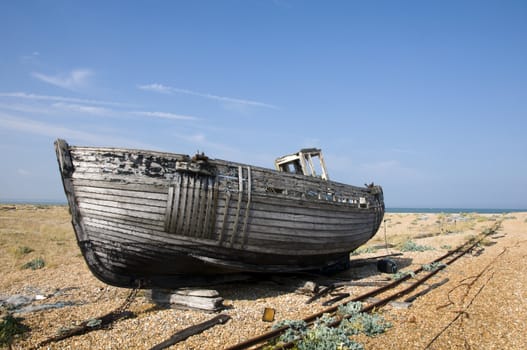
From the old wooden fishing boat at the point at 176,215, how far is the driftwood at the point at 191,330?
1554 millimetres

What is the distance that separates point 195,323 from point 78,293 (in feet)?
18.1

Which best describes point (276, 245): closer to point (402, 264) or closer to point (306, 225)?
point (306, 225)

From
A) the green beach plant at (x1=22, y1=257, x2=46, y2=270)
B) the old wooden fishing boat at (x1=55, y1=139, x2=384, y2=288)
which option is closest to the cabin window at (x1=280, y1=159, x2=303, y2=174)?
the old wooden fishing boat at (x1=55, y1=139, x2=384, y2=288)

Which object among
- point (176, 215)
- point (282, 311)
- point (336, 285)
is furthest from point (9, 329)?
point (336, 285)

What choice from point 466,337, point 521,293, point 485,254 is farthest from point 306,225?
point 485,254

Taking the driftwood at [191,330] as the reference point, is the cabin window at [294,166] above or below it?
above

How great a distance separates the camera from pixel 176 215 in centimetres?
793

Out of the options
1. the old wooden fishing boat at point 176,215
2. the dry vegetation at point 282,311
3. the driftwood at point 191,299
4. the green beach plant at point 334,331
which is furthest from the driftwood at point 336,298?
the driftwood at point 191,299

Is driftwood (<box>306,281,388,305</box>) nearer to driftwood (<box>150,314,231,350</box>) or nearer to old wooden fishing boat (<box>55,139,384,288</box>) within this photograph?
old wooden fishing boat (<box>55,139,384,288</box>)

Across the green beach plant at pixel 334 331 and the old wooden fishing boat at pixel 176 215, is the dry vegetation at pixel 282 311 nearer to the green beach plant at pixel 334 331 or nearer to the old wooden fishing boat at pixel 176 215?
the green beach plant at pixel 334 331

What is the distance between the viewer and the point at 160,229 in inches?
312

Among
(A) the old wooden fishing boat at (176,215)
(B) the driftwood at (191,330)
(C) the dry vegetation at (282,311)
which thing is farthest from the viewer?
(A) the old wooden fishing boat at (176,215)

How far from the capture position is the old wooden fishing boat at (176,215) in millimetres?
7762

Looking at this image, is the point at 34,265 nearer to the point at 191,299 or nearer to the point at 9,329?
the point at 9,329
